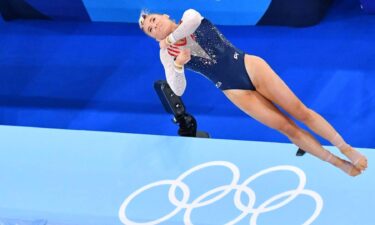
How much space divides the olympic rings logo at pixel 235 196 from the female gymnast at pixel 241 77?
1.64 feet

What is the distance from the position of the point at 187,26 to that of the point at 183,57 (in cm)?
21

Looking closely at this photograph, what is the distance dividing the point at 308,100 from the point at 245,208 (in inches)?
64.3

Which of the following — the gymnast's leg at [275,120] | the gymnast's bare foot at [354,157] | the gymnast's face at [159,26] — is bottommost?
the gymnast's bare foot at [354,157]

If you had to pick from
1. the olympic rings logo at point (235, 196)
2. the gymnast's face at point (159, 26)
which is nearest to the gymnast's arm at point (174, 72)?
the gymnast's face at point (159, 26)

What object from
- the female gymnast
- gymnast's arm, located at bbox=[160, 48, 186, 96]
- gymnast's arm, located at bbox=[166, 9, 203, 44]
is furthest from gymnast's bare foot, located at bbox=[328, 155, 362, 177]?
gymnast's arm, located at bbox=[166, 9, 203, 44]

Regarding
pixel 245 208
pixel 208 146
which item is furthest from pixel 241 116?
pixel 245 208

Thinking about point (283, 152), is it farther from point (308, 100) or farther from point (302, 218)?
point (308, 100)

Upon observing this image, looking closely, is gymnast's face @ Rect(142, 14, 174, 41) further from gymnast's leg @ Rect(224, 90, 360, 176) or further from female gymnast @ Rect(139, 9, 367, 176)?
gymnast's leg @ Rect(224, 90, 360, 176)

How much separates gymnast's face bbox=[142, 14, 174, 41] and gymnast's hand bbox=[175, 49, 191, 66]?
134 mm

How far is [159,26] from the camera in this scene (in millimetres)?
3061

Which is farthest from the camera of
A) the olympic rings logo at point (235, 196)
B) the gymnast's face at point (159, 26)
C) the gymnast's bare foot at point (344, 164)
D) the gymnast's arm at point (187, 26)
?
the olympic rings logo at point (235, 196)

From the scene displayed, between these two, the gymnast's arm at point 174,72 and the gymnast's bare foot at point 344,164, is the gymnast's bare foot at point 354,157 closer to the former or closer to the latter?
the gymnast's bare foot at point 344,164

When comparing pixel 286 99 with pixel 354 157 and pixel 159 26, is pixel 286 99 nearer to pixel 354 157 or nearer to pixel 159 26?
pixel 354 157

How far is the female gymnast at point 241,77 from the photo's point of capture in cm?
309
